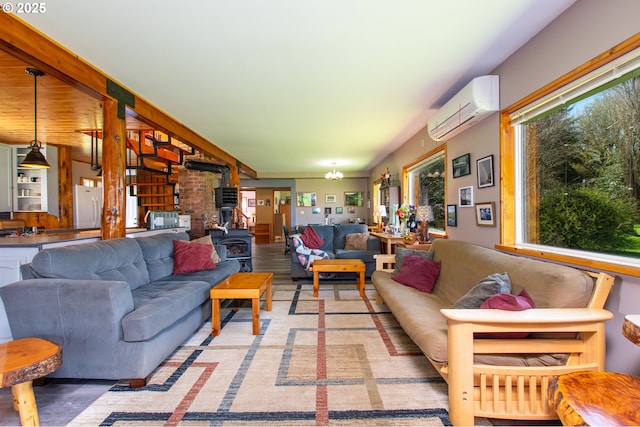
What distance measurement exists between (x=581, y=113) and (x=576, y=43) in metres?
0.45

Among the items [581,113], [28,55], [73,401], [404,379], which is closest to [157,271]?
[73,401]

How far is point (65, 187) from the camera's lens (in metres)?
5.94

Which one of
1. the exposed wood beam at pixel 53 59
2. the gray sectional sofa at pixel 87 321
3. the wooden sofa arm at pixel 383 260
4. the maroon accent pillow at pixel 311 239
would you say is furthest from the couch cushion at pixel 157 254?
the wooden sofa arm at pixel 383 260

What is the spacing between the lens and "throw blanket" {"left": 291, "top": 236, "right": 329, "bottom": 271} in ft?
15.5

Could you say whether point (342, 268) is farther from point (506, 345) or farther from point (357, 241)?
point (506, 345)

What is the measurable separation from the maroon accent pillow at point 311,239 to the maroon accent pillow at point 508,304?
3.79 meters

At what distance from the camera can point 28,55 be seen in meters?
2.12

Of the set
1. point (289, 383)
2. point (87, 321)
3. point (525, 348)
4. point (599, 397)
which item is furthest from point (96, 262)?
point (599, 397)

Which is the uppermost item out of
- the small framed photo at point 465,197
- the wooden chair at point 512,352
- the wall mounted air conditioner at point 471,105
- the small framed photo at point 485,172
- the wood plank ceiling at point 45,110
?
the wood plank ceiling at point 45,110

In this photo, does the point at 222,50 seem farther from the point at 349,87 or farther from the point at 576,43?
the point at 576,43

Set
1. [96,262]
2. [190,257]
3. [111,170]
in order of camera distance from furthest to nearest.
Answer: [190,257] < [111,170] < [96,262]

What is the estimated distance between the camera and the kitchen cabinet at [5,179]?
17.3ft

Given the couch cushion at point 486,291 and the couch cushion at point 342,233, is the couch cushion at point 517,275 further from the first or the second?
the couch cushion at point 342,233

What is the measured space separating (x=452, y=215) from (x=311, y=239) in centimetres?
258
